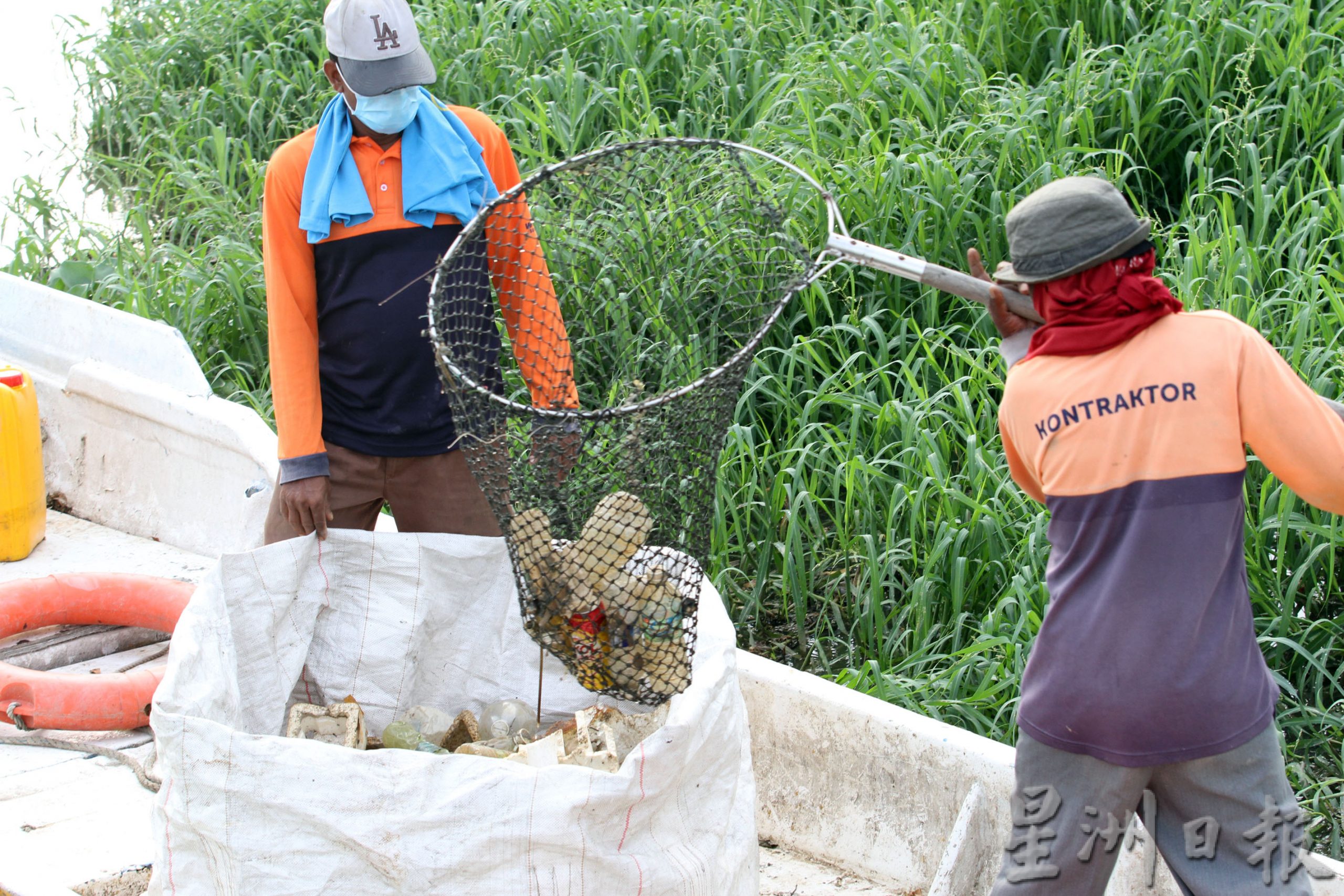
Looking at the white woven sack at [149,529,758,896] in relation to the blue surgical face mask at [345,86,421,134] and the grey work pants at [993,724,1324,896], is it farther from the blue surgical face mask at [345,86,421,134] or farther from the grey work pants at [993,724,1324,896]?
the blue surgical face mask at [345,86,421,134]

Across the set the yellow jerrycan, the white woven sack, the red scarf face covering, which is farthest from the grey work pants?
the yellow jerrycan

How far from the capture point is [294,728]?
2551 mm

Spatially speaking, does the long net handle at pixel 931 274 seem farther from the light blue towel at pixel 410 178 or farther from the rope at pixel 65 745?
the rope at pixel 65 745

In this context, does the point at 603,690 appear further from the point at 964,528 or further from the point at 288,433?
the point at 964,528

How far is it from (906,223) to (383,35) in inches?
85.2

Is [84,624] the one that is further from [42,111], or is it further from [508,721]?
[42,111]

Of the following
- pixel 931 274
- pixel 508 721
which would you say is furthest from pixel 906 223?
pixel 508 721

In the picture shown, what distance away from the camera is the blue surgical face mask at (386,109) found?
2578mm

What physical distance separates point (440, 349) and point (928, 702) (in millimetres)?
1474

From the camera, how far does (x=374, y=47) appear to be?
98.4 inches

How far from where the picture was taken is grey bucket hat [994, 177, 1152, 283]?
1808 mm

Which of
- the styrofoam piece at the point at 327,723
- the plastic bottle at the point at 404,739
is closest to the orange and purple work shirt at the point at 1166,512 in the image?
the plastic bottle at the point at 404,739

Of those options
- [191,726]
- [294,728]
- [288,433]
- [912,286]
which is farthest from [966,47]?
[191,726]

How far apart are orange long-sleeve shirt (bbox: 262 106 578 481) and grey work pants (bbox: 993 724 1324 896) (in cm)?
117
